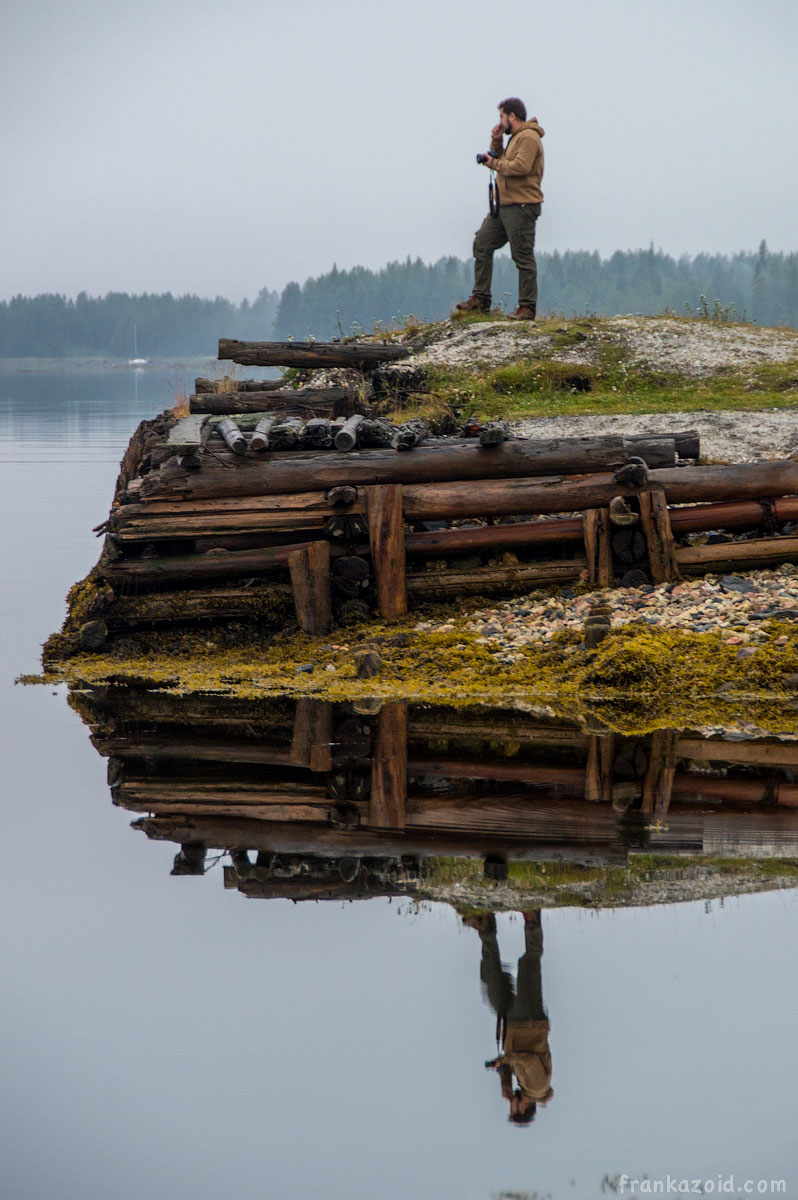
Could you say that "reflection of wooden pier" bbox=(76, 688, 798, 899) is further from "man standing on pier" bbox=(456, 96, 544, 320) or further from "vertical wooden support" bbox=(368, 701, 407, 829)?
"man standing on pier" bbox=(456, 96, 544, 320)

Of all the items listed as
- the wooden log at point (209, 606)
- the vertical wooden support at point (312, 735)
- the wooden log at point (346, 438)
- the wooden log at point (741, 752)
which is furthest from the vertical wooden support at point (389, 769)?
the wooden log at point (346, 438)

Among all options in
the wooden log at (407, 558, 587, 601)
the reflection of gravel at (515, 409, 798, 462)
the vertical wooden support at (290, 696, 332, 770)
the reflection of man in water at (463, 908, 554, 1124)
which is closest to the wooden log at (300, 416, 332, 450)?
the wooden log at (407, 558, 587, 601)

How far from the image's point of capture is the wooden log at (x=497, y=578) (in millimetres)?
11750

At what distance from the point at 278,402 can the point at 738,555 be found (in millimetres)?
6275

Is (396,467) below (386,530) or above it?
above

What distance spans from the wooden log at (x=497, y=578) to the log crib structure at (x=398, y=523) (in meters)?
0.01

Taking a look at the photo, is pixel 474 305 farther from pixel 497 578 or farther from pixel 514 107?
pixel 497 578

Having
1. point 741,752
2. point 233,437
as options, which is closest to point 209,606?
point 233,437

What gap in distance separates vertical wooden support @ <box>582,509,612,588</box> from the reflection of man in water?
595 cm

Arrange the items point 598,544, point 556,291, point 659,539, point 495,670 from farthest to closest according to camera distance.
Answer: point 556,291, point 598,544, point 659,539, point 495,670

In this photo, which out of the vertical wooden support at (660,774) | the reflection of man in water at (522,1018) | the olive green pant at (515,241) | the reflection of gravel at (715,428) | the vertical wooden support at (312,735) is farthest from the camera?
the olive green pant at (515,241)

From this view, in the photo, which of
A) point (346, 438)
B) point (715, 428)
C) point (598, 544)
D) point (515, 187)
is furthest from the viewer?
point (515, 187)

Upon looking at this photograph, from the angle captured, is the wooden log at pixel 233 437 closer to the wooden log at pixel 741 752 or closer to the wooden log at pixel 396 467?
the wooden log at pixel 396 467

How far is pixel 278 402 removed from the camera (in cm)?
1532
